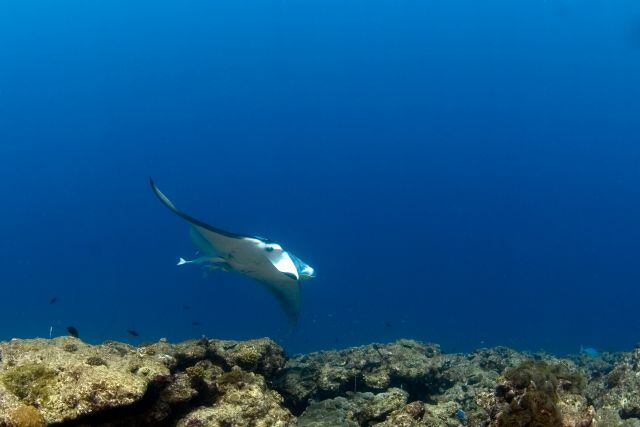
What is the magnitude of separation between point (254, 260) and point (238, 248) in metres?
0.37

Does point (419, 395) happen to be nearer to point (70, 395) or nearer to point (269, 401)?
point (269, 401)

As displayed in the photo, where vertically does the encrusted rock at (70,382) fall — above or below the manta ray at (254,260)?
below

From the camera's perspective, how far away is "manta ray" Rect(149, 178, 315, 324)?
7.52 m

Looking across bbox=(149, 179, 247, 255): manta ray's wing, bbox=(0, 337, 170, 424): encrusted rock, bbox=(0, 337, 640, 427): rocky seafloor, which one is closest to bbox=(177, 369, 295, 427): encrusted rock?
bbox=(0, 337, 640, 427): rocky seafloor

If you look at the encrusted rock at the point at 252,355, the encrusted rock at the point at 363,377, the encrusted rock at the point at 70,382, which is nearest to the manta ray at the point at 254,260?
the encrusted rock at the point at 252,355

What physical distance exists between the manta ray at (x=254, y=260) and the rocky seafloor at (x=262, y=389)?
992mm

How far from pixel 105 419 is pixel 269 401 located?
6.77 ft

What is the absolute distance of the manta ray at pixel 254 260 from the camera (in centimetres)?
752

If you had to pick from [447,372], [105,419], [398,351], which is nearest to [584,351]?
[447,372]

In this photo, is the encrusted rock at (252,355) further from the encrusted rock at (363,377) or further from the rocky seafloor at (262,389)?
the encrusted rock at (363,377)

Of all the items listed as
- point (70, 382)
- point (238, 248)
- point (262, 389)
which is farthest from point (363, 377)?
point (70, 382)

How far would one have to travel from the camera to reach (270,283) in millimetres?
8695

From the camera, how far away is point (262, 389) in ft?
21.3

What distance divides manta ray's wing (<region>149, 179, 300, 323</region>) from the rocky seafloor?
970mm
